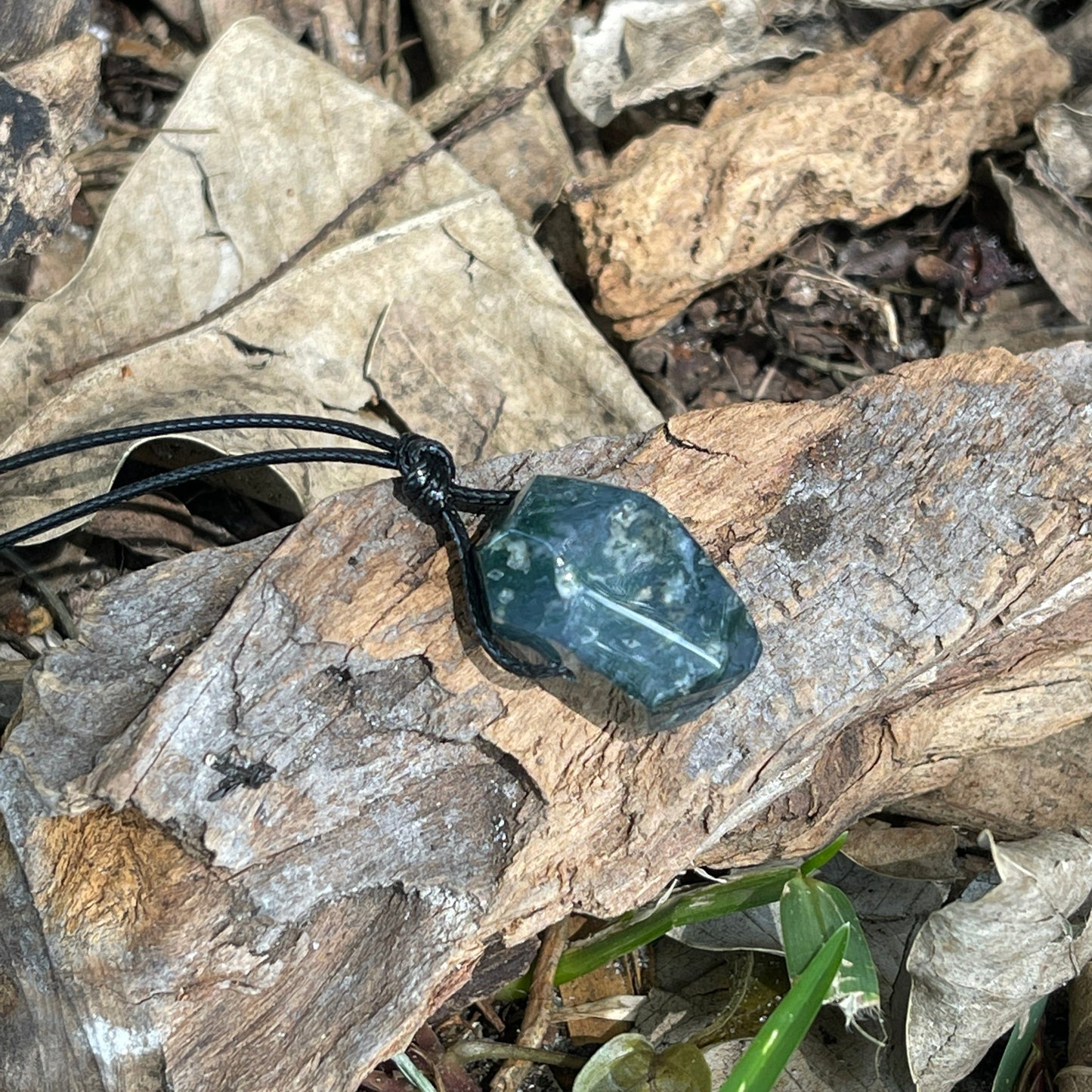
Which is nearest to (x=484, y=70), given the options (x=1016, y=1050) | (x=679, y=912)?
(x=679, y=912)

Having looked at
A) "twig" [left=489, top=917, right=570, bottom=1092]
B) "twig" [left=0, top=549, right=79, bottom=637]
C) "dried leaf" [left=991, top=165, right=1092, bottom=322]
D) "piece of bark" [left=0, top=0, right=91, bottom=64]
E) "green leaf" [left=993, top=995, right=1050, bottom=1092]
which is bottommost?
"green leaf" [left=993, top=995, right=1050, bottom=1092]

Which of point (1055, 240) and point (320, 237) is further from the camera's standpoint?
point (1055, 240)

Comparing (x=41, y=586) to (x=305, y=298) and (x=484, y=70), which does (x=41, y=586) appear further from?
(x=484, y=70)

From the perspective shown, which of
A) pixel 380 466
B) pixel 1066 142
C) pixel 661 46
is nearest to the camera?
pixel 380 466

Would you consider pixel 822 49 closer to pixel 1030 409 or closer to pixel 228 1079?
pixel 1030 409

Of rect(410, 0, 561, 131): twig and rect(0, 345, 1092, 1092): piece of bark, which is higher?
rect(410, 0, 561, 131): twig

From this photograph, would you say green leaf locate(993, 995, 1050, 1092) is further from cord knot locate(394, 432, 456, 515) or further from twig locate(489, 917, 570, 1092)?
cord knot locate(394, 432, 456, 515)

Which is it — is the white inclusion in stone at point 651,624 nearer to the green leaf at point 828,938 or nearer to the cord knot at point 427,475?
the cord knot at point 427,475

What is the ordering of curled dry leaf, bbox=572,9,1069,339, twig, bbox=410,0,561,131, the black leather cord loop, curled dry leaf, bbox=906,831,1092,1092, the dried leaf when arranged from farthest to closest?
twig, bbox=410,0,561,131
the dried leaf
curled dry leaf, bbox=572,9,1069,339
curled dry leaf, bbox=906,831,1092,1092
the black leather cord loop

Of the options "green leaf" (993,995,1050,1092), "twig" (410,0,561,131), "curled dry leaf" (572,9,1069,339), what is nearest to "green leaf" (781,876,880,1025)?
"green leaf" (993,995,1050,1092)
